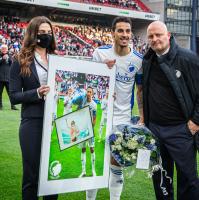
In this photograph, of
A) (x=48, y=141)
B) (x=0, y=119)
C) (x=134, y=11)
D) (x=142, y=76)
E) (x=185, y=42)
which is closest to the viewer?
(x=48, y=141)

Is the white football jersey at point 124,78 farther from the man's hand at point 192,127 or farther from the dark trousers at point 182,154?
the man's hand at point 192,127

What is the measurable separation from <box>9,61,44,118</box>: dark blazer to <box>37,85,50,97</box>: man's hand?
0.08 meters

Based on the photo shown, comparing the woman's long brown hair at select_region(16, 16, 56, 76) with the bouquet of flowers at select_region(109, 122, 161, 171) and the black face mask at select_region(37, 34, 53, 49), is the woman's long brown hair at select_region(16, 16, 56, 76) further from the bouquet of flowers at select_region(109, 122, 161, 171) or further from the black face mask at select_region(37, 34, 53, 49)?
the bouquet of flowers at select_region(109, 122, 161, 171)

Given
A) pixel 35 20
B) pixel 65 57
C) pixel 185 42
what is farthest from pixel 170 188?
pixel 185 42

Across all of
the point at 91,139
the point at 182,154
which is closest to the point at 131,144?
the point at 91,139

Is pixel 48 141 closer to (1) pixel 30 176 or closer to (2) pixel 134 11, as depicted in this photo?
(1) pixel 30 176

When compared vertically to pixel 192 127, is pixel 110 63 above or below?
above

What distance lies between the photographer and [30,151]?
3990mm

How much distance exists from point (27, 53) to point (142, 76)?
1.28m

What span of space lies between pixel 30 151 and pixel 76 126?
48 centimetres

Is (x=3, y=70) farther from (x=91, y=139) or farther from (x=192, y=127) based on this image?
(x=192, y=127)

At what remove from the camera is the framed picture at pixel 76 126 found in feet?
12.9

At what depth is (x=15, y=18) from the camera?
41.1 meters

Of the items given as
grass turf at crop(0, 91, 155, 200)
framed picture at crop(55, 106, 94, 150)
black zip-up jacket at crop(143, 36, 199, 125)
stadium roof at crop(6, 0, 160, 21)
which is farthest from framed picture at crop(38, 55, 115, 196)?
stadium roof at crop(6, 0, 160, 21)
